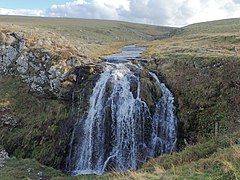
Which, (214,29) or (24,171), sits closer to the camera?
(24,171)

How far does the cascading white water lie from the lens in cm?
2773

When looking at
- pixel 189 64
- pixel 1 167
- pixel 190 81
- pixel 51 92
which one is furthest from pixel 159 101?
pixel 1 167

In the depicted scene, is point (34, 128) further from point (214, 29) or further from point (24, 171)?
point (214, 29)

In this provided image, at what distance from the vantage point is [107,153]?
2802cm

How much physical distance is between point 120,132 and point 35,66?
13.7 metres

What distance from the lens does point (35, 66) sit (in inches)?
1423

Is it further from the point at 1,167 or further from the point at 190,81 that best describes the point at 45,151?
the point at 190,81

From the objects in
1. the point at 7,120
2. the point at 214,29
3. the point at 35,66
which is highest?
the point at 214,29

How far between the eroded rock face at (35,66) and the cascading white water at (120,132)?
5330 millimetres

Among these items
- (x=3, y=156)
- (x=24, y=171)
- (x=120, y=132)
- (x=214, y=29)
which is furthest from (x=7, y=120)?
(x=214, y=29)

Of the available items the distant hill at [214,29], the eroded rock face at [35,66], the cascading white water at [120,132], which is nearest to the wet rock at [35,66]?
the eroded rock face at [35,66]

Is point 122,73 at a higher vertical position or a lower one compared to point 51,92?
higher

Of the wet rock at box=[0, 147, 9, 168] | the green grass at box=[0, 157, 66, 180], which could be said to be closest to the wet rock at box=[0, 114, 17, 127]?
the wet rock at box=[0, 147, 9, 168]

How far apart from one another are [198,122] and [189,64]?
790 centimetres
